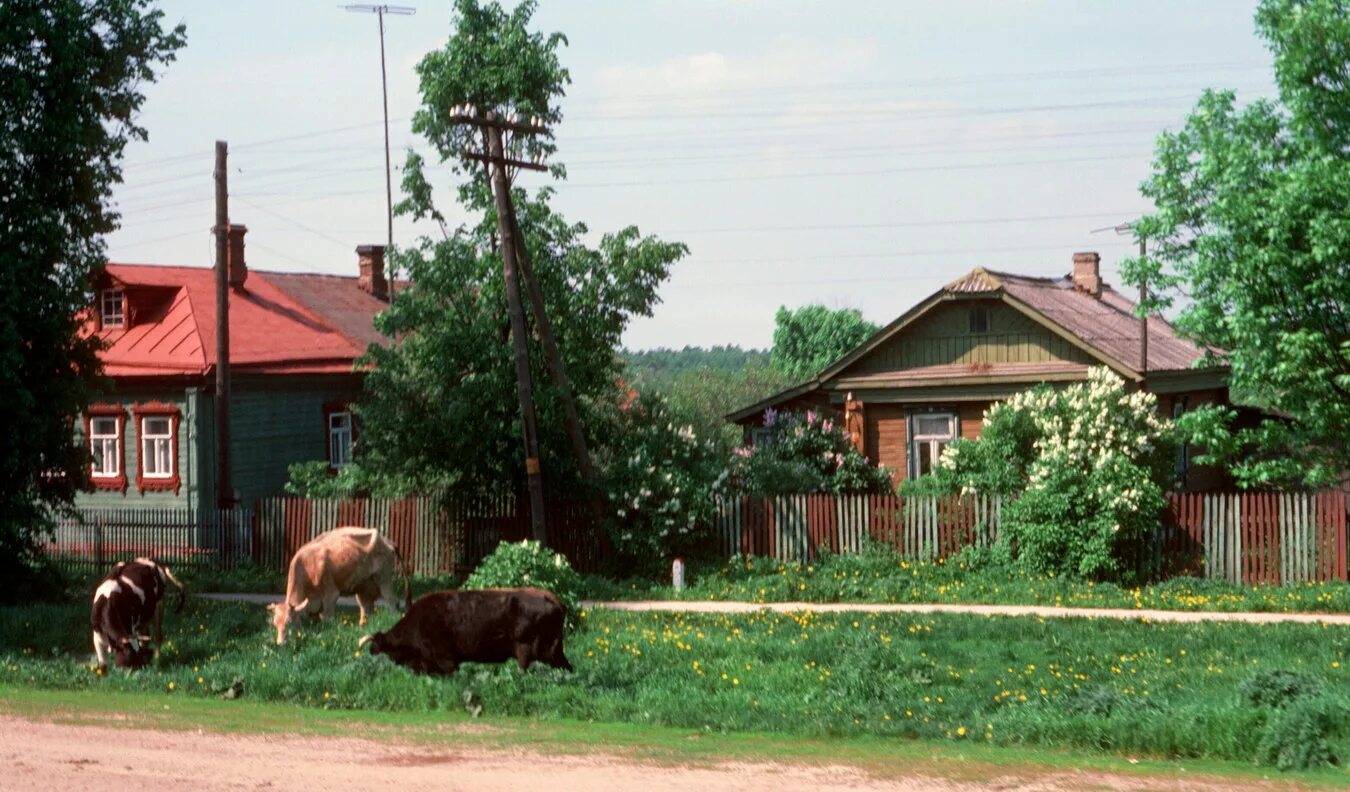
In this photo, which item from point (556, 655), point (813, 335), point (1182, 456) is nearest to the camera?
point (556, 655)

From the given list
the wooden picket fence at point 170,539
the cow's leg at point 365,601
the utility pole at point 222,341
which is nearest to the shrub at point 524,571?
the cow's leg at point 365,601

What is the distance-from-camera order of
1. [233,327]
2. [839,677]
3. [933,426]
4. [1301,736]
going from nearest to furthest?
[1301,736]
[839,677]
[933,426]
[233,327]

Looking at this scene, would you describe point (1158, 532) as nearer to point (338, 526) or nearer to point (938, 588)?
point (938, 588)

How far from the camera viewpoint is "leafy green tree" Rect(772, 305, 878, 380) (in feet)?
333

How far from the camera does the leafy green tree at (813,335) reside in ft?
333

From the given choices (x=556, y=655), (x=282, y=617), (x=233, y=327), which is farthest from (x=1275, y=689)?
(x=233, y=327)

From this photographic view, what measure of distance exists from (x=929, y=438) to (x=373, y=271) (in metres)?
19.8

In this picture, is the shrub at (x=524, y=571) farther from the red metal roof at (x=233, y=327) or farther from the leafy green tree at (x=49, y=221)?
the red metal roof at (x=233, y=327)

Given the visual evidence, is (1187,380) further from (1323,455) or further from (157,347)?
(157,347)

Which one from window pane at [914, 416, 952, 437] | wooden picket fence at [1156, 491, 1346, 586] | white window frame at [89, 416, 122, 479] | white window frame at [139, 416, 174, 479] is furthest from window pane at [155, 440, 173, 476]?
wooden picket fence at [1156, 491, 1346, 586]

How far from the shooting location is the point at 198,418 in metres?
37.2

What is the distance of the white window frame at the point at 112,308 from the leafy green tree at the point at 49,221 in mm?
14289

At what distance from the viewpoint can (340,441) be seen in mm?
41781

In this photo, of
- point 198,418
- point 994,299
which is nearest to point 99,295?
point 198,418
